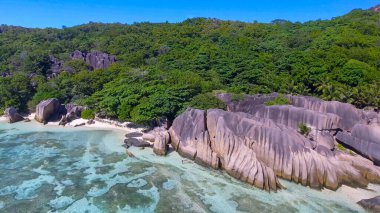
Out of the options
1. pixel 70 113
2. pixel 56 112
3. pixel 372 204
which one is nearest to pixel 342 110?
pixel 372 204

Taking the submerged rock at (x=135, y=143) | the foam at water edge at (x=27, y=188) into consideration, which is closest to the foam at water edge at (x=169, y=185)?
the submerged rock at (x=135, y=143)

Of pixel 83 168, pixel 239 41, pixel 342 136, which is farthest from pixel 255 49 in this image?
pixel 83 168

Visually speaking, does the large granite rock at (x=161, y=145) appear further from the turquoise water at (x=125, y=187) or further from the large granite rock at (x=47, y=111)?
the large granite rock at (x=47, y=111)

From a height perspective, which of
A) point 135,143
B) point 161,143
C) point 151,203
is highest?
point 161,143

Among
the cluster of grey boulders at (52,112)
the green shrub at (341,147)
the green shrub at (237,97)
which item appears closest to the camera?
the green shrub at (341,147)

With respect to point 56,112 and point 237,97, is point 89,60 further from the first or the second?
point 237,97

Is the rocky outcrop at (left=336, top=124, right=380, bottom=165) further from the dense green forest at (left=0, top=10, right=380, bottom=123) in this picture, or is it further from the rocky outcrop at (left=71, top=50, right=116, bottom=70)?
the rocky outcrop at (left=71, top=50, right=116, bottom=70)
